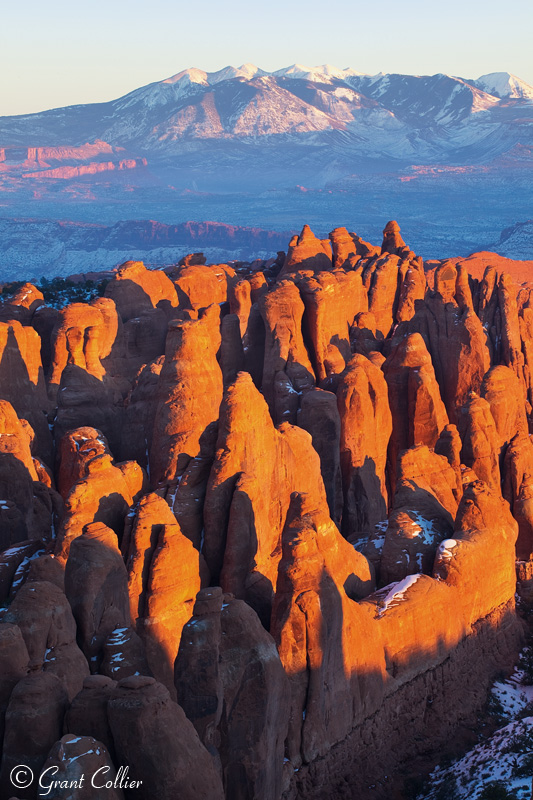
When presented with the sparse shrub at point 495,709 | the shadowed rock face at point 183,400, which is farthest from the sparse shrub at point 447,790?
the shadowed rock face at point 183,400

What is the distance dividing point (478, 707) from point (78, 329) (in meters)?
17.9

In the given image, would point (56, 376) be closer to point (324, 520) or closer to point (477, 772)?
point (324, 520)

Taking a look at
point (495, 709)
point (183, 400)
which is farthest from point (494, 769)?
point (183, 400)

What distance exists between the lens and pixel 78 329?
3180cm

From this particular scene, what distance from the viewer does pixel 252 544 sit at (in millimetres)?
20156

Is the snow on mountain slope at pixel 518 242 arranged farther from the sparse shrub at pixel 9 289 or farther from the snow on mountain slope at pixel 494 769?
the snow on mountain slope at pixel 494 769

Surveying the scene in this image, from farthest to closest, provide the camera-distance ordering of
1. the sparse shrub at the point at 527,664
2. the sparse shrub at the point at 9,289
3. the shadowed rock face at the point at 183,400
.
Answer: the sparse shrub at the point at 9,289
the shadowed rock face at the point at 183,400
the sparse shrub at the point at 527,664

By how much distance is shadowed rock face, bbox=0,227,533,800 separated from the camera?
564 inches

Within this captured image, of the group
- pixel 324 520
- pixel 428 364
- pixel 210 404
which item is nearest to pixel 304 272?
pixel 428 364

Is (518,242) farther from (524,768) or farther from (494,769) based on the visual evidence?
(524,768)

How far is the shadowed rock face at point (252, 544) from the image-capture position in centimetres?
1434

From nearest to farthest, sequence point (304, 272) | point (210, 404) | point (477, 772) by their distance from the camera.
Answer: point (477, 772) < point (210, 404) < point (304, 272)

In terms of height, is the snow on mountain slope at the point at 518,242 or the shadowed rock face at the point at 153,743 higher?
the shadowed rock face at the point at 153,743

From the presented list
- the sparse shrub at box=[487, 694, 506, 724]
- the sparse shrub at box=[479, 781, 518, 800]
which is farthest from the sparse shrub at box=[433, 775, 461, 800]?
the sparse shrub at box=[487, 694, 506, 724]
